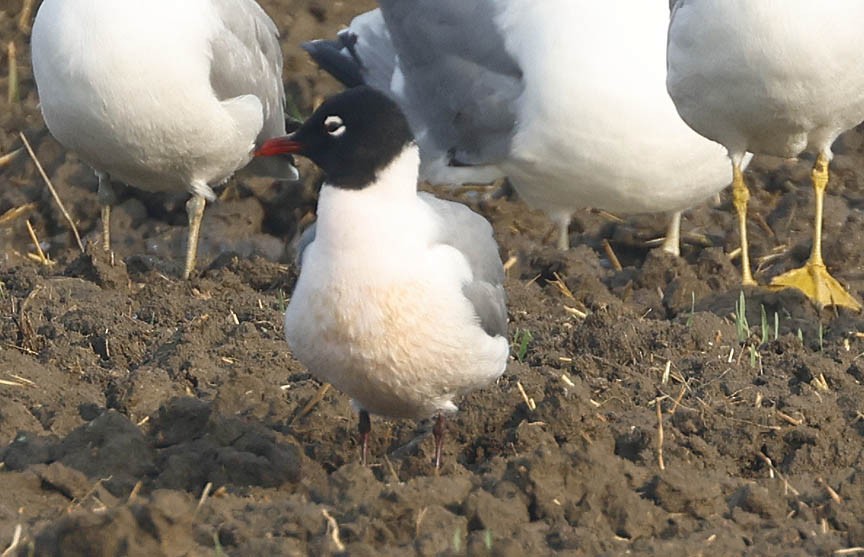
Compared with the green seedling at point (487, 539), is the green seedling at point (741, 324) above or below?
below

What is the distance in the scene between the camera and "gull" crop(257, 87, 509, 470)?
457cm

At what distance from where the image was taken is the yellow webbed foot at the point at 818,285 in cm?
726

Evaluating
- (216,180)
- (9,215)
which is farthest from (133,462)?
(9,215)

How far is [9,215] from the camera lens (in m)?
9.41

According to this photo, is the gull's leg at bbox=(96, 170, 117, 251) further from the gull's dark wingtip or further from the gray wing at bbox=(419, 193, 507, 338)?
the gray wing at bbox=(419, 193, 507, 338)

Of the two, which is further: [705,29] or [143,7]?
[143,7]

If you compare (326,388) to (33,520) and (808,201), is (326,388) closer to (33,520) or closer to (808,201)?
(33,520)

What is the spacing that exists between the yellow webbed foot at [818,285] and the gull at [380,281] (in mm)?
2794

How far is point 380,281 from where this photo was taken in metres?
4.55

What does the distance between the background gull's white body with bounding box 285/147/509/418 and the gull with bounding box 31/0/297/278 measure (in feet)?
9.92

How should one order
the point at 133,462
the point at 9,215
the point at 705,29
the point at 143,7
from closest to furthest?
the point at 133,462 < the point at 705,29 < the point at 143,7 < the point at 9,215

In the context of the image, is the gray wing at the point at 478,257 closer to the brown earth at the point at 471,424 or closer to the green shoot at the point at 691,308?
the brown earth at the point at 471,424

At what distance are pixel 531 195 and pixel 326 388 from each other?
3.50 metres

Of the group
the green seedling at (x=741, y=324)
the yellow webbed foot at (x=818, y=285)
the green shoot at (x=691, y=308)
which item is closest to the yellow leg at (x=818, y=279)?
the yellow webbed foot at (x=818, y=285)
